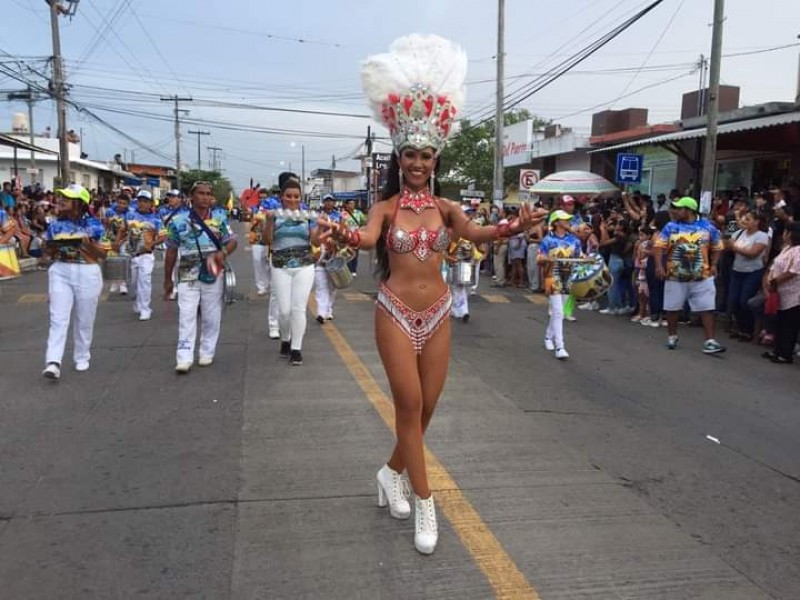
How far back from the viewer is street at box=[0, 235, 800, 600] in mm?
3102

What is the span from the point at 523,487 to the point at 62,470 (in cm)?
277

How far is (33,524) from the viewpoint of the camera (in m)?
3.55

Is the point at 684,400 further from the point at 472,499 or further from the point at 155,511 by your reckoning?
the point at 155,511

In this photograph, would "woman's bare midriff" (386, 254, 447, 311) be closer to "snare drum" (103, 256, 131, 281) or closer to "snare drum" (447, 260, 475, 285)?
"snare drum" (447, 260, 475, 285)

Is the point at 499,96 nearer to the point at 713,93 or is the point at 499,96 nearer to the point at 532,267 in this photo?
the point at 532,267

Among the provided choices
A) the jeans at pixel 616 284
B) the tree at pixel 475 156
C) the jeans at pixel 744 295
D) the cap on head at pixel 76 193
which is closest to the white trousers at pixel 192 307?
the cap on head at pixel 76 193

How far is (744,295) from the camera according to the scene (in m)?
9.88

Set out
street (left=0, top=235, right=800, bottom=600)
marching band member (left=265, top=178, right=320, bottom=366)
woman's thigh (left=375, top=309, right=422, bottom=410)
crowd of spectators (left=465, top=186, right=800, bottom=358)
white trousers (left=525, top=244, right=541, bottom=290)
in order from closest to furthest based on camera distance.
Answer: street (left=0, top=235, right=800, bottom=600)
woman's thigh (left=375, top=309, right=422, bottom=410)
marching band member (left=265, top=178, right=320, bottom=366)
crowd of spectators (left=465, top=186, right=800, bottom=358)
white trousers (left=525, top=244, right=541, bottom=290)

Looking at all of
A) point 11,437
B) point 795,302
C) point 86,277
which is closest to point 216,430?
point 11,437

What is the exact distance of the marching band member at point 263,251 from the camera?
28.1 ft

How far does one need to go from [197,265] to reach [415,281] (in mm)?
3850

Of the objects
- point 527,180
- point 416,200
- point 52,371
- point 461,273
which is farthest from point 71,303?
point 527,180

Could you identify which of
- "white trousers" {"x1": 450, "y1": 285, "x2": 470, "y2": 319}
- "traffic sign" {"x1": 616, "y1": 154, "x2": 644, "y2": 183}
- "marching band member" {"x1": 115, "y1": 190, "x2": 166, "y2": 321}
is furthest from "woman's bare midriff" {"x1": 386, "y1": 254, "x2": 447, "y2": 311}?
"traffic sign" {"x1": 616, "y1": 154, "x2": 644, "y2": 183}

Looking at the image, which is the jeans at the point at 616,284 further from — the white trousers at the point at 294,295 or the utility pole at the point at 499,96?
the utility pole at the point at 499,96
